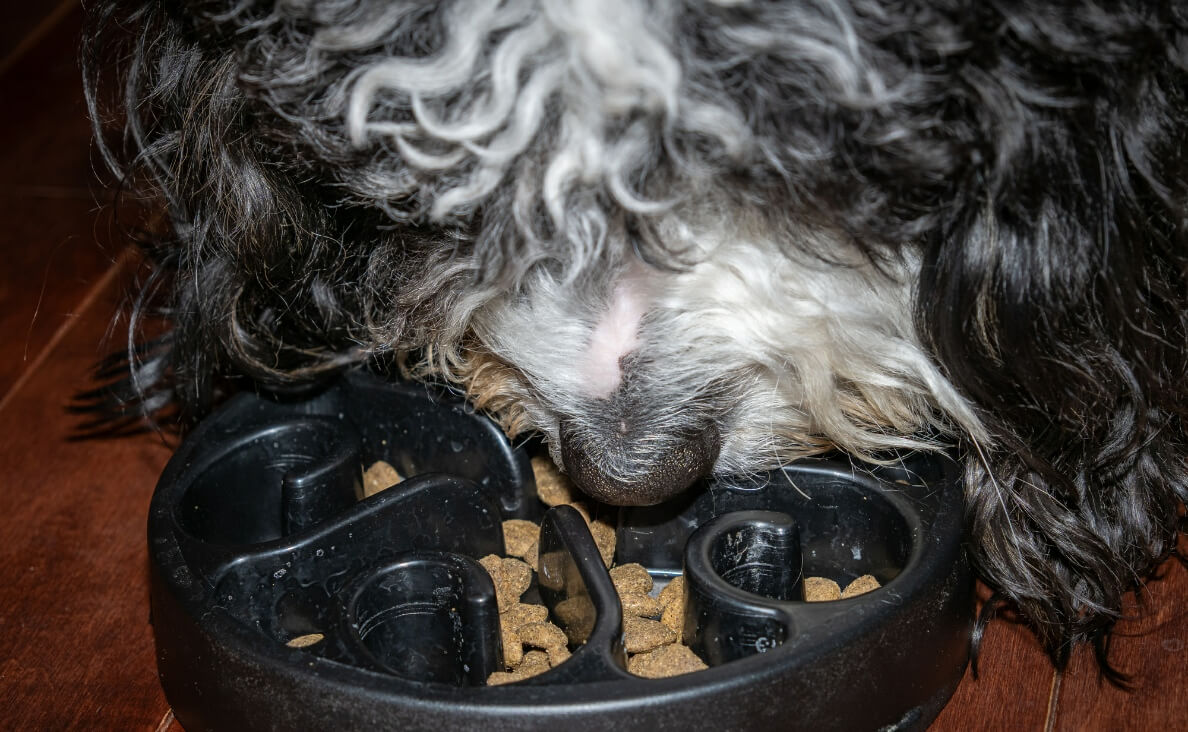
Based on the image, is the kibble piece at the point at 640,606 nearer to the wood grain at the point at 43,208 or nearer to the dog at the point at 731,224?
the dog at the point at 731,224

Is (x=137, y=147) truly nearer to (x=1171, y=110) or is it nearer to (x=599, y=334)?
(x=599, y=334)

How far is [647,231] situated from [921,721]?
1.54 ft

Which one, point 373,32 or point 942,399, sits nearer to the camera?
point 373,32

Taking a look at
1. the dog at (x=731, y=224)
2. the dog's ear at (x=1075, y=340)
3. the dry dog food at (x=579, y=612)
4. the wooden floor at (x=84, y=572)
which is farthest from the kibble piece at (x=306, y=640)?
the dog's ear at (x=1075, y=340)

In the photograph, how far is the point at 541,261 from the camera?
3.28 ft

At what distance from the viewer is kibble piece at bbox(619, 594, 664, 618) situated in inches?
45.9

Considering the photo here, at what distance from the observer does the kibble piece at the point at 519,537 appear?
1264 millimetres

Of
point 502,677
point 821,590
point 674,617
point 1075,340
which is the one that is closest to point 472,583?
point 502,677

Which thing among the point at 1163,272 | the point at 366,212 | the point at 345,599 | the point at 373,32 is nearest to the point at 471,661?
the point at 345,599

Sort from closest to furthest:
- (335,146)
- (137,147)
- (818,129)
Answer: (818,129)
(335,146)
(137,147)

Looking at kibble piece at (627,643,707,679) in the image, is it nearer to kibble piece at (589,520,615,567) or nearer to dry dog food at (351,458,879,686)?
dry dog food at (351,458,879,686)

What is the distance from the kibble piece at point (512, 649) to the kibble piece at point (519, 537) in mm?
123

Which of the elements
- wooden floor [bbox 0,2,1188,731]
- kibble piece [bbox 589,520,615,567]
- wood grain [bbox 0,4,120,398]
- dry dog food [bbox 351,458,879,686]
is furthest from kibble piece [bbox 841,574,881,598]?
wood grain [bbox 0,4,120,398]

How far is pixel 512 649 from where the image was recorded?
1137 mm
